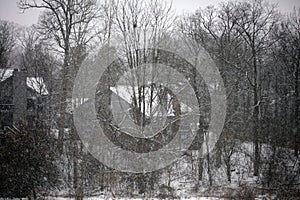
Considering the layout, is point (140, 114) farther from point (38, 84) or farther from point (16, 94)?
point (16, 94)

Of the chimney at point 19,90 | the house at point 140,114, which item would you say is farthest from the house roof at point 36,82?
the house at point 140,114

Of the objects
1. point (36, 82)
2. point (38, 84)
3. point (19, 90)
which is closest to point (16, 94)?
point (19, 90)

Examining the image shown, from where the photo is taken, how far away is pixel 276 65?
3155 cm

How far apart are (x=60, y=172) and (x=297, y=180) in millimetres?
9792

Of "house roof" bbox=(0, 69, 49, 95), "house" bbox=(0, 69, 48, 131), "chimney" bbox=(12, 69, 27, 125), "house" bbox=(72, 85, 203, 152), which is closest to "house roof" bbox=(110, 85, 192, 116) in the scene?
"house" bbox=(72, 85, 203, 152)

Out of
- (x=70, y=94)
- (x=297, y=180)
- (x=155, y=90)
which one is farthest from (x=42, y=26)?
(x=297, y=180)

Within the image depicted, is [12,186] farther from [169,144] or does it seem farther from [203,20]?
[203,20]

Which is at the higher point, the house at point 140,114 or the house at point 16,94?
the house at point 16,94

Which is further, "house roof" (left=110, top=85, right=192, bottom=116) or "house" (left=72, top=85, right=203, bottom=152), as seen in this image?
"house roof" (left=110, top=85, right=192, bottom=116)

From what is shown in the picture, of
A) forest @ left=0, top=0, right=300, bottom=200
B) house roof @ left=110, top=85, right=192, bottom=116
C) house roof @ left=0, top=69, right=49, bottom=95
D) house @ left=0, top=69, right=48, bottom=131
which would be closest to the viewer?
forest @ left=0, top=0, right=300, bottom=200

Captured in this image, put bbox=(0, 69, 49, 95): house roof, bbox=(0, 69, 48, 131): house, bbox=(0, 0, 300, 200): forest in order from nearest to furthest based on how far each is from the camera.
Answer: bbox=(0, 0, 300, 200): forest → bbox=(0, 69, 48, 131): house → bbox=(0, 69, 49, 95): house roof

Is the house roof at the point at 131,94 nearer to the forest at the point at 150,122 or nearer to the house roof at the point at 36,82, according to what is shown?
the forest at the point at 150,122

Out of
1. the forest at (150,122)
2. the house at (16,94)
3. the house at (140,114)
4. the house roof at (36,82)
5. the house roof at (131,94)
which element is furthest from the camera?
the house roof at (36,82)

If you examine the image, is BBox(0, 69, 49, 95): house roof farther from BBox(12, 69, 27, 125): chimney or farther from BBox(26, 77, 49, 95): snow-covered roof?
BBox(12, 69, 27, 125): chimney
